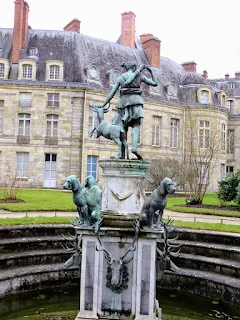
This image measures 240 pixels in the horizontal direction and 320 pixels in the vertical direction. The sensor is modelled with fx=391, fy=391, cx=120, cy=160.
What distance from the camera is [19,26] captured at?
94.7 feet

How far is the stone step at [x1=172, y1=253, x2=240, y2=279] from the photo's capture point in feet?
25.8

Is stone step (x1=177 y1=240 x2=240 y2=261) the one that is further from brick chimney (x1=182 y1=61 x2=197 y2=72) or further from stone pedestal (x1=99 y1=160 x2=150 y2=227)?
brick chimney (x1=182 y1=61 x2=197 y2=72)

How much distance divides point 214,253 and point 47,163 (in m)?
20.8

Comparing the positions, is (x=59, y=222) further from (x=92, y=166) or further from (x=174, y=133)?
(x=174, y=133)

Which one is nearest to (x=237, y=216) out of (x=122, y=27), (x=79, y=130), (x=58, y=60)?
(x=79, y=130)

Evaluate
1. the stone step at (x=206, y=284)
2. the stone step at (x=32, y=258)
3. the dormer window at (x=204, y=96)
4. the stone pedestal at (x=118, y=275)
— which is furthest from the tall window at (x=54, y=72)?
the stone pedestal at (x=118, y=275)

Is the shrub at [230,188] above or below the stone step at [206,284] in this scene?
above

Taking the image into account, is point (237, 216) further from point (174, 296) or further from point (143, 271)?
point (143, 271)

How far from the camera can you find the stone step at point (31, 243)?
834 centimetres

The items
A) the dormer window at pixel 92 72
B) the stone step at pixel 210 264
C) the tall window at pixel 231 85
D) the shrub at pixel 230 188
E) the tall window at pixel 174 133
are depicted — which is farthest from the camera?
the tall window at pixel 231 85

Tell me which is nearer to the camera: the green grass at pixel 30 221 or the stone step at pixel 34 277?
the stone step at pixel 34 277

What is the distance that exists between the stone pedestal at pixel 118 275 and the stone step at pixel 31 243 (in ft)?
10.3

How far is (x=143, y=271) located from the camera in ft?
18.6

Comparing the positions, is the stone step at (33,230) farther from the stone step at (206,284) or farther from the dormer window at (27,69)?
the dormer window at (27,69)
